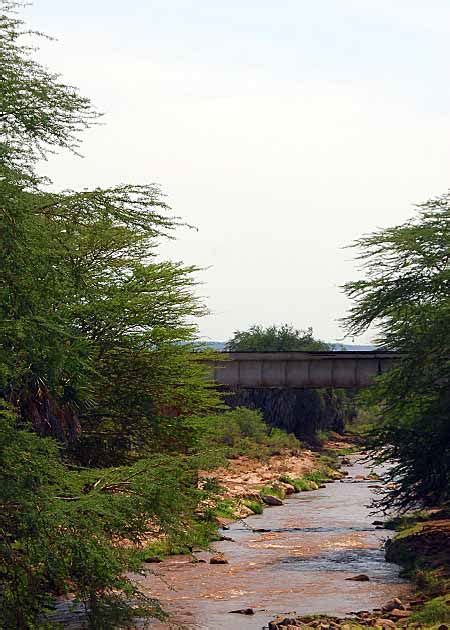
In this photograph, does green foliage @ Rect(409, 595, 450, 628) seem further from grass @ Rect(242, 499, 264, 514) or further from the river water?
grass @ Rect(242, 499, 264, 514)

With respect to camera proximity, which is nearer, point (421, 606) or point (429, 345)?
point (421, 606)

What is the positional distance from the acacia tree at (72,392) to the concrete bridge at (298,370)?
2197 cm

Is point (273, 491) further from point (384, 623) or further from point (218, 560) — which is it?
point (384, 623)

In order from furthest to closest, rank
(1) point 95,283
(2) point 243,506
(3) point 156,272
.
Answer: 1. (2) point 243,506
2. (3) point 156,272
3. (1) point 95,283

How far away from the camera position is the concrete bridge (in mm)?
50031

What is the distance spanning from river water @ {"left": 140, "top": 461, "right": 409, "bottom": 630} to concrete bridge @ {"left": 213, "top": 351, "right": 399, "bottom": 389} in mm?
7891

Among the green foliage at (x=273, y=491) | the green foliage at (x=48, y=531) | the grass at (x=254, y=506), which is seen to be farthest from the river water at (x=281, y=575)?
the green foliage at (x=273, y=491)

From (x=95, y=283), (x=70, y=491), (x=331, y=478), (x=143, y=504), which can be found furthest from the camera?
(x=331, y=478)

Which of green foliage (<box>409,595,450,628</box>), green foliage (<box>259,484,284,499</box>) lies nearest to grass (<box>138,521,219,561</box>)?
green foliage (<box>409,595,450,628</box>)

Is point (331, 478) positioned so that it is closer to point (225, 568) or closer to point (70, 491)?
point (225, 568)

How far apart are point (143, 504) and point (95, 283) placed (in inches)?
262

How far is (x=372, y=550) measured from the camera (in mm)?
35281

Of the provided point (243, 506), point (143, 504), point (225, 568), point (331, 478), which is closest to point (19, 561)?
point (143, 504)

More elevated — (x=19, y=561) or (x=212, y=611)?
(x=19, y=561)
